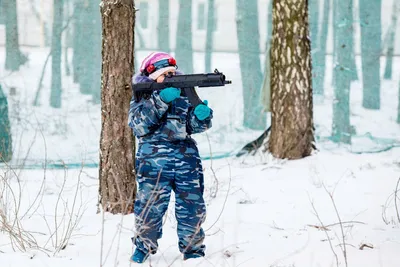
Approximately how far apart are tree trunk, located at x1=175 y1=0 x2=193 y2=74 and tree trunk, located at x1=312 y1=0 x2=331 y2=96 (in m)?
1.72

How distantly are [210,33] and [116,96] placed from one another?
4179 millimetres

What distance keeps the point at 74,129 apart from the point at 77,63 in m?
0.88

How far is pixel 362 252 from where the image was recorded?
4.13 meters

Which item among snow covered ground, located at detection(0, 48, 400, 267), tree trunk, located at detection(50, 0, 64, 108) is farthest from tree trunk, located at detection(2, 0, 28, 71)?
tree trunk, located at detection(50, 0, 64, 108)

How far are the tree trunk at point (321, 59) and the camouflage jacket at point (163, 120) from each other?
5.33 metres

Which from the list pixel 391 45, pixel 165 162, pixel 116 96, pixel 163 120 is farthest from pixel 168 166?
pixel 391 45

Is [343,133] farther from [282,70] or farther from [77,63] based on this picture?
[77,63]

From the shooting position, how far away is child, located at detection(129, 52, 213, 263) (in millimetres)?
3877

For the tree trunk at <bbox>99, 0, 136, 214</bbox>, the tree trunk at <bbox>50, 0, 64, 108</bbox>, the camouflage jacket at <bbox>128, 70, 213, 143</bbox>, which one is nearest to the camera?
the camouflage jacket at <bbox>128, 70, 213, 143</bbox>

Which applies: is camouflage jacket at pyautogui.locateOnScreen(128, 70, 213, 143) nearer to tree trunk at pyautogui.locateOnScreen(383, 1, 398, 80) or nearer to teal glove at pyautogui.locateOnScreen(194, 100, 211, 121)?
teal glove at pyautogui.locateOnScreen(194, 100, 211, 121)

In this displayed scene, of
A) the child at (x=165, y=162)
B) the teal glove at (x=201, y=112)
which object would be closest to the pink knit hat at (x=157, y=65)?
the child at (x=165, y=162)

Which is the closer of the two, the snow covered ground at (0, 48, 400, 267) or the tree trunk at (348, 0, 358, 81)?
the snow covered ground at (0, 48, 400, 267)

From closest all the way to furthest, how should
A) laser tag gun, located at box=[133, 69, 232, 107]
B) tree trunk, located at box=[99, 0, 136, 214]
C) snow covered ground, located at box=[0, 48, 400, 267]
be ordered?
laser tag gun, located at box=[133, 69, 232, 107] → snow covered ground, located at box=[0, 48, 400, 267] → tree trunk, located at box=[99, 0, 136, 214]

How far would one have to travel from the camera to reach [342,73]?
354 inches
